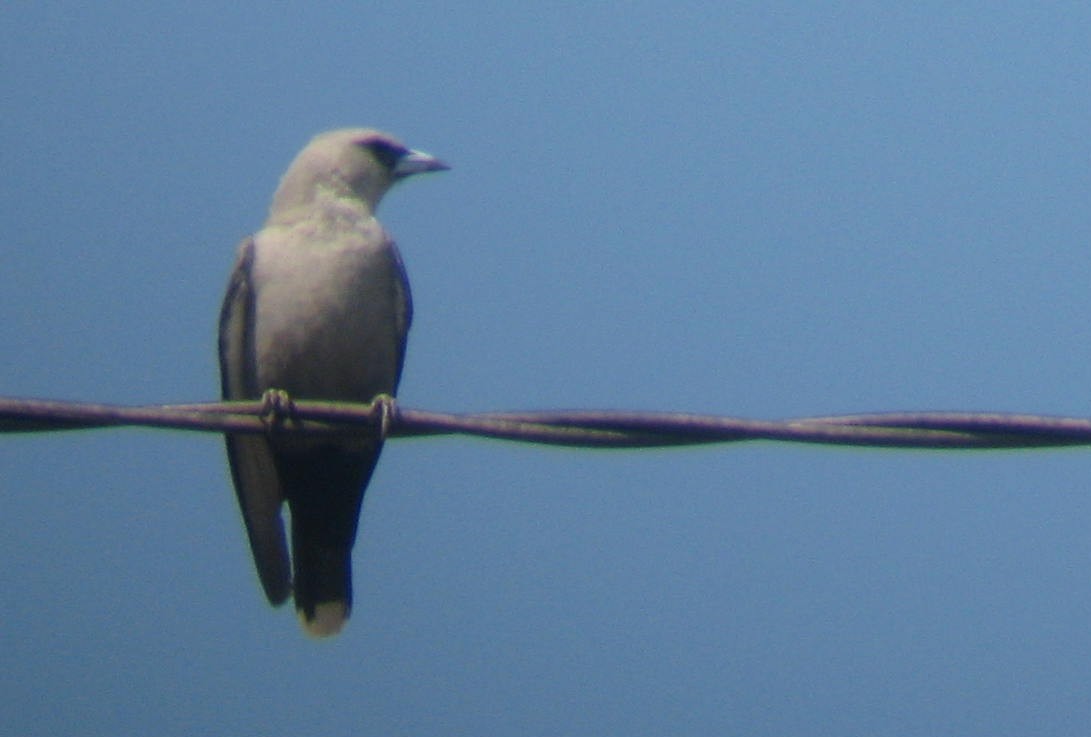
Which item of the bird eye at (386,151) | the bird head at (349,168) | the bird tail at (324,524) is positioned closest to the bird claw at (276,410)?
the bird tail at (324,524)

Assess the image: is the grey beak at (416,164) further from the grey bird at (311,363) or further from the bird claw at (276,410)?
the bird claw at (276,410)

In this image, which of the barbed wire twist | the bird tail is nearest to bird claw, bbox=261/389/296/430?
the barbed wire twist

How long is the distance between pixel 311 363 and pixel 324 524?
0.70 meters

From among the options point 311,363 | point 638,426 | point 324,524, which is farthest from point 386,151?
point 638,426

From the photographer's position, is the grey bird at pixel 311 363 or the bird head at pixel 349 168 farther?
the bird head at pixel 349 168

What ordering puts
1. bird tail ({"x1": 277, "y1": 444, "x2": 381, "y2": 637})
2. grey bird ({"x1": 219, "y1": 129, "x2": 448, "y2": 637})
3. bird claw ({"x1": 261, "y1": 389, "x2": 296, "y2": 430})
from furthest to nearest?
1. bird tail ({"x1": 277, "y1": 444, "x2": 381, "y2": 637})
2. grey bird ({"x1": 219, "y1": 129, "x2": 448, "y2": 637})
3. bird claw ({"x1": 261, "y1": 389, "x2": 296, "y2": 430})

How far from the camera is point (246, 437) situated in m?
6.79

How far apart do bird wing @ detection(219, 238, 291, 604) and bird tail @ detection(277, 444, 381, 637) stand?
0.10 m

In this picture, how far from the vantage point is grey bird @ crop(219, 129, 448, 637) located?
6688 millimetres

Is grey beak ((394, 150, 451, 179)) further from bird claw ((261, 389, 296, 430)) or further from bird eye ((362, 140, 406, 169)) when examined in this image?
bird claw ((261, 389, 296, 430))

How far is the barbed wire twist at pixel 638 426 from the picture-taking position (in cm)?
366

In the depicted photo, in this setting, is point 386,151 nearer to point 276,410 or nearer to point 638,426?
point 276,410

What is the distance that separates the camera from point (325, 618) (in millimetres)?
6820

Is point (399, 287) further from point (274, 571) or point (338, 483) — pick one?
point (274, 571)
